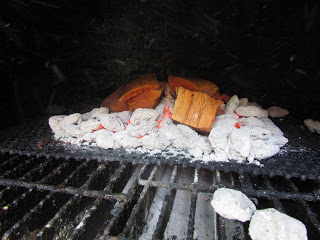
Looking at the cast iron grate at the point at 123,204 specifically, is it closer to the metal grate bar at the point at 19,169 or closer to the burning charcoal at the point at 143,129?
the metal grate bar at the point at 19,169

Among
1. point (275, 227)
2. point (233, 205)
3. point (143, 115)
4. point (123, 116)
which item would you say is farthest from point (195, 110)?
point (275, 227)

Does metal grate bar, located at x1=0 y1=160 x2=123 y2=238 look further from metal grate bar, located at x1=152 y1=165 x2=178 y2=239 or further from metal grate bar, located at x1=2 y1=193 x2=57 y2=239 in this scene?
metal grate bar, located at x1=152 y1=165 x2=178 y2=239

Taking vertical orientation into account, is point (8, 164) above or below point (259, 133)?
below

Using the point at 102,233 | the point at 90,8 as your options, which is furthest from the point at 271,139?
the point at 90,8

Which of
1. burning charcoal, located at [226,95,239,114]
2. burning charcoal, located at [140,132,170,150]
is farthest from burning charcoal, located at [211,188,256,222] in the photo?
burning charcoal, located at [226,95,239,114]

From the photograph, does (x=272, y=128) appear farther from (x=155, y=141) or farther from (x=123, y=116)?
(x=123, y=116)

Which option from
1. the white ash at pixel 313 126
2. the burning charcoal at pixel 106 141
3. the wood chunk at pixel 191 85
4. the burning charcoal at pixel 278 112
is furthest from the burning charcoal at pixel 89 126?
the white ash at pixel 313 126

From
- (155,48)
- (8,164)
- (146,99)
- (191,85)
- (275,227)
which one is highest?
(155,48)
